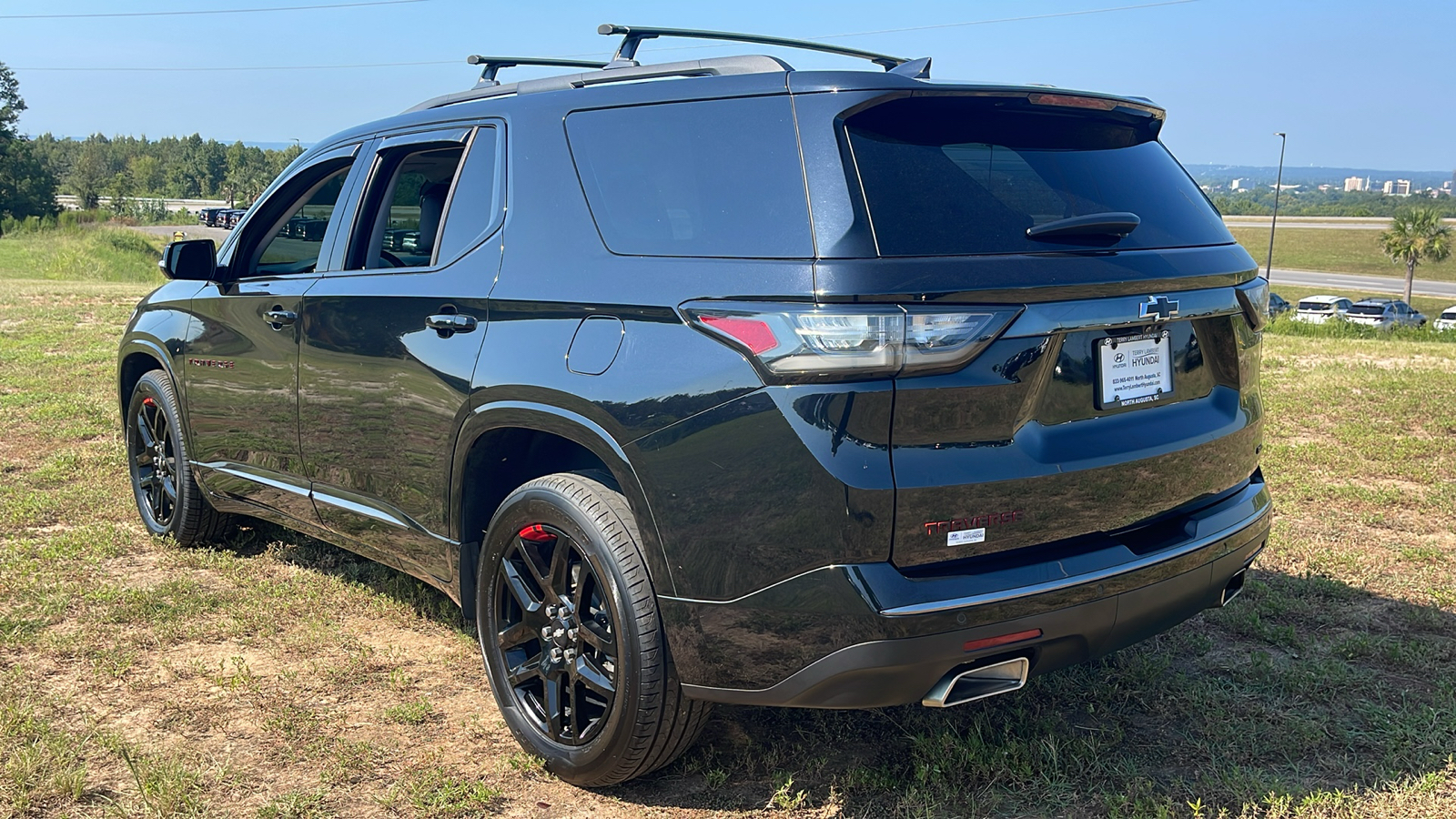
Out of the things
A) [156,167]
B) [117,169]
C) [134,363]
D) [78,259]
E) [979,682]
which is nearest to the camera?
[979,682]

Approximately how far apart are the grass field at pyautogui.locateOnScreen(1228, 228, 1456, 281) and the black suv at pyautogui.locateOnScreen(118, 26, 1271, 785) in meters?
86.4

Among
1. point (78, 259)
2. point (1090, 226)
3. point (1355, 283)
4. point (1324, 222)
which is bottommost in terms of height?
point (1355, 283)

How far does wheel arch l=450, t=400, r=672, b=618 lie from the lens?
8.95 feet

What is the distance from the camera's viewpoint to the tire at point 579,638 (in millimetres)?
2752

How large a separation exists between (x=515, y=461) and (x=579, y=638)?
0.61 meters

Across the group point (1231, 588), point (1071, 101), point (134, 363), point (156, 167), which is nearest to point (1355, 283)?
point (1231, 588)

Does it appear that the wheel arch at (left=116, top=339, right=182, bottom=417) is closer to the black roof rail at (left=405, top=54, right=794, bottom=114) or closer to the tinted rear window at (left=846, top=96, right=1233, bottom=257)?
the black roof rail at (left=405, top=54, right=794, bottom=114)

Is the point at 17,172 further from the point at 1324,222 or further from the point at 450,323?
the point at 1324,222

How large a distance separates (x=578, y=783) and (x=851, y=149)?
1804mm

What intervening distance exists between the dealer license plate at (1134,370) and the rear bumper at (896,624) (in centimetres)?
37

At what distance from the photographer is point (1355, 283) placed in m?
77.4

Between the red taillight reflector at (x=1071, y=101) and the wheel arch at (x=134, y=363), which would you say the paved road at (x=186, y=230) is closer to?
the wheel arch at (x=134, y=363)

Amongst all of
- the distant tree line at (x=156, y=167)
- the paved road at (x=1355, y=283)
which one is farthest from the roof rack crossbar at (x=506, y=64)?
the distant tree line at (x=156, y=167)

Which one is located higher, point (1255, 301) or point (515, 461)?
point (1255, 301)
